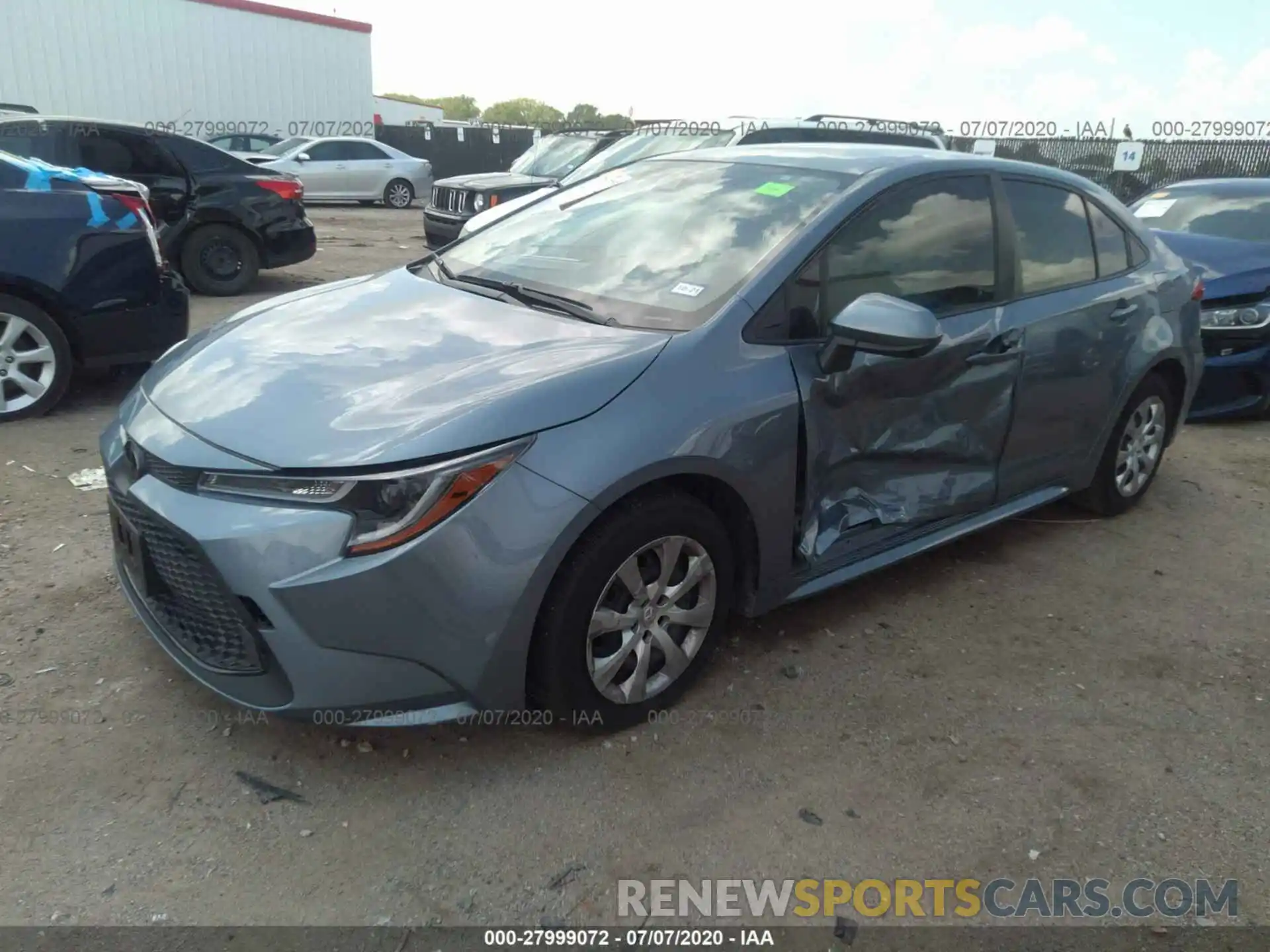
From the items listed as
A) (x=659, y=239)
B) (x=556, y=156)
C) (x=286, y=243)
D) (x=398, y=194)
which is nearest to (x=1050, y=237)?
(x=659, y=239)

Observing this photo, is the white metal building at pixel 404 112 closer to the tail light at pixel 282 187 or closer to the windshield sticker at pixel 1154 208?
the tail light at pixel 282 187

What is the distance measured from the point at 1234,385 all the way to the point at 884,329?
4.75m

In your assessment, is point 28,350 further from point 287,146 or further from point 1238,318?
point 287,146

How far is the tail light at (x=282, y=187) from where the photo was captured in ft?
28.7

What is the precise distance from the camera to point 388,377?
2588 mm

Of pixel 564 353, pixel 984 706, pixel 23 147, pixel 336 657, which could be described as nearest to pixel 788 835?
pixel 984 706

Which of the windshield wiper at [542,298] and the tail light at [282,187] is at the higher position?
the tail light at [282,187]

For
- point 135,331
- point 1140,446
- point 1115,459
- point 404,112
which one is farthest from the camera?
point 404,112

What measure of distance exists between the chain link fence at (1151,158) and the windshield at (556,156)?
34.9 feet

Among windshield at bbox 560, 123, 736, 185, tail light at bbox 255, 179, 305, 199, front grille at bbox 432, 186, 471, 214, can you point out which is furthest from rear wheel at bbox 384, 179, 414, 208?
tail light at bbox 255, 179, 305, 199

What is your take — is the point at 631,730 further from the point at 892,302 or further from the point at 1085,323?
the point at 1085,323

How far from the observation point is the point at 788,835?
2.45 metres

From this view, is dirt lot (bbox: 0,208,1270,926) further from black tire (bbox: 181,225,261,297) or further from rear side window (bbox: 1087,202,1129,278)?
black tire (bbox: 181,225,261,297)

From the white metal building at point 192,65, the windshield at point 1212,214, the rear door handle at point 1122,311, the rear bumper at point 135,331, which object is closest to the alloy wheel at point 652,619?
the rear door handle at point 1122,311
